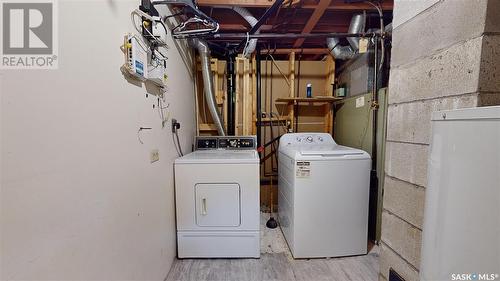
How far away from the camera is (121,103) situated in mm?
1116

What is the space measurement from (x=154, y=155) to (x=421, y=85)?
1615 millimetres

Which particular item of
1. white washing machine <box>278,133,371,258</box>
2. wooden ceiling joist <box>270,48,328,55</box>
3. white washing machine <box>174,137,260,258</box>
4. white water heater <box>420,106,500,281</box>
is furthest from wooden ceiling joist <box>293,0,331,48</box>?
white water heater <box>420,106,500,281</box>

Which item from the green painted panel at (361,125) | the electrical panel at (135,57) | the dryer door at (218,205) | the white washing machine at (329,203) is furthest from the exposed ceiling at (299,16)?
the dryer door at (218,205)

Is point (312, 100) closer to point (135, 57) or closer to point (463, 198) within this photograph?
point (135, 57)

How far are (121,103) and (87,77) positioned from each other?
245 mm

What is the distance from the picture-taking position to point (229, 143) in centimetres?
278

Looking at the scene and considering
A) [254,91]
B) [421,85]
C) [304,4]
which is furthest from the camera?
[254,91]

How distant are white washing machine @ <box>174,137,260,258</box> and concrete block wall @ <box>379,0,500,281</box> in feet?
3.52

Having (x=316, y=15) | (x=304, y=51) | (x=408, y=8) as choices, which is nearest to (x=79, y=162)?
(x=408, y=8)

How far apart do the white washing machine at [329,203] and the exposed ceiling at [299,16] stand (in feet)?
4.81

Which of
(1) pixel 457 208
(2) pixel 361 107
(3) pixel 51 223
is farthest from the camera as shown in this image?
(2) pixel 361 107

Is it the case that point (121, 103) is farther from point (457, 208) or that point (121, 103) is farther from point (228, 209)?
point (457, 208)

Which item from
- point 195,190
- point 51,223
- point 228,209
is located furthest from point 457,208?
point 195,190

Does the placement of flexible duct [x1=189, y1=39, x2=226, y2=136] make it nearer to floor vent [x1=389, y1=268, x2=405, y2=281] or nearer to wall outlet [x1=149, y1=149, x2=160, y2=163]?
wall outlet [x1=149, y1=149, x2=160, y2=163]
